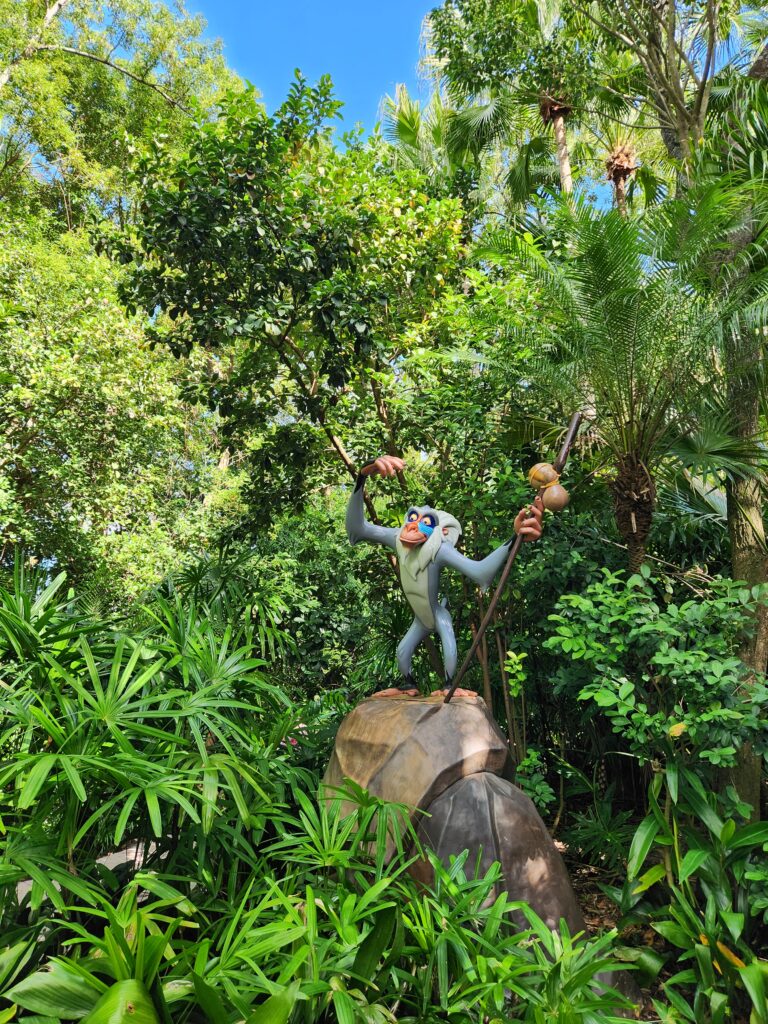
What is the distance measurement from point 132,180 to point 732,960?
635 centimetres

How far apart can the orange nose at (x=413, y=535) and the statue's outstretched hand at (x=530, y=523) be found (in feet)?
2.33

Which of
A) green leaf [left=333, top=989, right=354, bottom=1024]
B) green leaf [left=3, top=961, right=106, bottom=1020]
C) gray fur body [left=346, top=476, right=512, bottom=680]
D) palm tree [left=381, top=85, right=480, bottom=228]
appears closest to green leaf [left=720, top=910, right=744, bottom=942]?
gray fur body [left=346, top=476, right=512, bottom=680]

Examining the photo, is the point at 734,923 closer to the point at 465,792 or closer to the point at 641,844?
the point at 641,844

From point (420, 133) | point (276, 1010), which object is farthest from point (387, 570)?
point (420, 133)

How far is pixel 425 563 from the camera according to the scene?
409 cm

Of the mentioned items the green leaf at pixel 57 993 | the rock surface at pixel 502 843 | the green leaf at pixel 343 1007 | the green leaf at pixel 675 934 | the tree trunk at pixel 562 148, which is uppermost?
the tree trunk at pixel 562 148

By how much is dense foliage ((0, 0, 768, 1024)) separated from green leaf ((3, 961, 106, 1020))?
0.04ft

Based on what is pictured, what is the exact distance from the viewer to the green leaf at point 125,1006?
1.83m

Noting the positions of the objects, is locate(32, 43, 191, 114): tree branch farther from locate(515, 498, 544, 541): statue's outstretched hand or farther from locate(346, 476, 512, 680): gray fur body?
locate(515, 498, 544, 541): statue's outstretched hand

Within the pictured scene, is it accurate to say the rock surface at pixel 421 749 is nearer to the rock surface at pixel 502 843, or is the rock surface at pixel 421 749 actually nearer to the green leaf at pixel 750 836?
the rock surface at pixel 502 843

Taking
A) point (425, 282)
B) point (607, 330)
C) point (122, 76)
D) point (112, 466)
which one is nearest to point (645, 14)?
point (425, 282)

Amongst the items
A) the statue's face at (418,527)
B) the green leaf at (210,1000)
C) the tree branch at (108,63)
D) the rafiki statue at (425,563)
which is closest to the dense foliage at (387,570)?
the green leaf at (210,1000)

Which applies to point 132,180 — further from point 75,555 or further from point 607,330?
point 75,555

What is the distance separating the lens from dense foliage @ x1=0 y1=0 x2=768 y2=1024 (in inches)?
104
